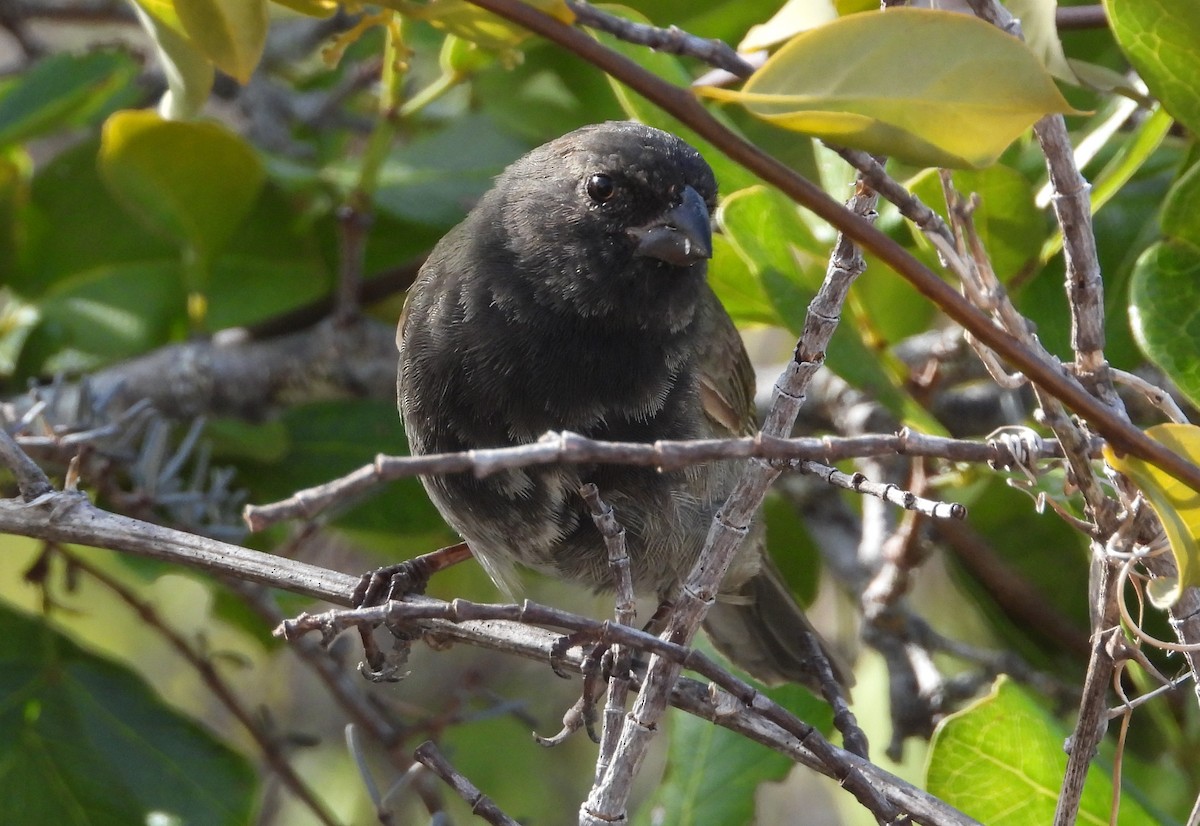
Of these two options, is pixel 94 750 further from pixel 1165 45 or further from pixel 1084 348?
pixel 1165 45

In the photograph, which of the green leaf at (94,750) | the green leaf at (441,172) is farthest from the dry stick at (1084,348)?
the green leaf at (441,172)

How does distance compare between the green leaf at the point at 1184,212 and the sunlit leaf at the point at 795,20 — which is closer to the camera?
the sunlit leaf at the point at 795,20

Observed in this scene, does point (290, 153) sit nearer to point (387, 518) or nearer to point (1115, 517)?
point (387, 518)

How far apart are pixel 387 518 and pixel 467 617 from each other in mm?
1883

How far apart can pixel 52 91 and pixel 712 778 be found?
2.68m

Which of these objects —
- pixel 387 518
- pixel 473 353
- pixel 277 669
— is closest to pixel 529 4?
pixel 473 353

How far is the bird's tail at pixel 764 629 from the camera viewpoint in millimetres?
3689

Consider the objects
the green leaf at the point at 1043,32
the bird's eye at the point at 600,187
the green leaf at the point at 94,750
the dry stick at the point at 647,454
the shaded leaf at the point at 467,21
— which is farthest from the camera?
the green leaf at the point at 94,750

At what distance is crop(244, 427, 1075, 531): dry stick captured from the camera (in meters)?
1.30

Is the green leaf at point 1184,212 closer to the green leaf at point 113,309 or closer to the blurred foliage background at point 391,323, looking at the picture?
the blurred foliage background at point 391,323

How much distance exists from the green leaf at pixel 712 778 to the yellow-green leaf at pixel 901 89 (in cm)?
153

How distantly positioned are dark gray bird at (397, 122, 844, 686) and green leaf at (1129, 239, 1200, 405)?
893 millimetres

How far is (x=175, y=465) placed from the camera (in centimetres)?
284

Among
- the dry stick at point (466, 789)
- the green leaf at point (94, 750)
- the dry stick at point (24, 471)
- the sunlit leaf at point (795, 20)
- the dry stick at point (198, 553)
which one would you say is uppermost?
the sunlit leaf at point (795, 20)
